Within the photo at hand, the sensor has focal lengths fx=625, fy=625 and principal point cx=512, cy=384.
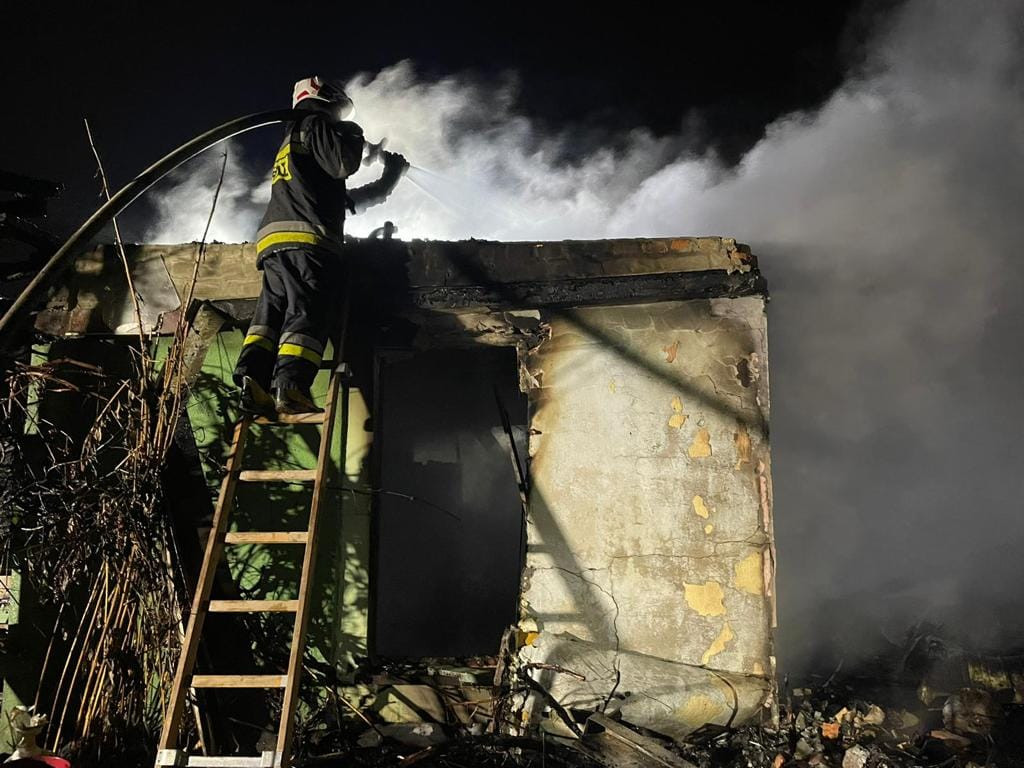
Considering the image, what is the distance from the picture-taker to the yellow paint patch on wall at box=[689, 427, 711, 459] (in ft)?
14.0

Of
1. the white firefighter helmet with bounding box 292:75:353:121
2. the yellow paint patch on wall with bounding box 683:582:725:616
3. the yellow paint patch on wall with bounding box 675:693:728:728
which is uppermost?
the white firefighter helmet with bounding box 292:75:353:121

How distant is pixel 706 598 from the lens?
4113 mm

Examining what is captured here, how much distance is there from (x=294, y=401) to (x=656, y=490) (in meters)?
2.42

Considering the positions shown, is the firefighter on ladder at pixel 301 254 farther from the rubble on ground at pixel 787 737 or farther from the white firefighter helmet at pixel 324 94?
the rubble on ground at pixel 787 737

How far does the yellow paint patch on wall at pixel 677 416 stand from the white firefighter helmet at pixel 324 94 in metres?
3.00

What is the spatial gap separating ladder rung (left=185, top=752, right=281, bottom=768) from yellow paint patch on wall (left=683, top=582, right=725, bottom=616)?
262 cm

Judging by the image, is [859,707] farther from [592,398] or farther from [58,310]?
[58,310]

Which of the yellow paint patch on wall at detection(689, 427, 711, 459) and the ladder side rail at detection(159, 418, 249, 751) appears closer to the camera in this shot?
the ladder side rail at detection(159, 418, 249, 751)

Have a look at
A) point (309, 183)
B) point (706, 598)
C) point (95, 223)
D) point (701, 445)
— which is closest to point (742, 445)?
point (701, 445)

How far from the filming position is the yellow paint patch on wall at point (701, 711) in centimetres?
393

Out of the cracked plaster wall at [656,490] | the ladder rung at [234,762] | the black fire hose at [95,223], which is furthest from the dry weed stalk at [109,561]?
the cracked plaster wall at [656,490]

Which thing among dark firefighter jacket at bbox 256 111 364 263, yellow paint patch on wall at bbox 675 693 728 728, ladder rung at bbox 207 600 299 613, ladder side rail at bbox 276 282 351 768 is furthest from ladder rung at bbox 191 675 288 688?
yellow paint patch on wall at bbox 675 693 728 728

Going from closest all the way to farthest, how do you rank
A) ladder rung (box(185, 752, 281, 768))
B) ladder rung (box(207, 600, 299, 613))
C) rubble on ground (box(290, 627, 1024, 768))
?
ladder rung (box(185, 752, 281, 768)), ladder rung (box(207, 600, 299, 613)), rubble on ground (box(290, 627, 1024, 768))

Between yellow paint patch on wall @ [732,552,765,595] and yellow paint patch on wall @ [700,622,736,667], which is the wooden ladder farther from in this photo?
yellow paint patch on wall @ [732,552,765,595]
